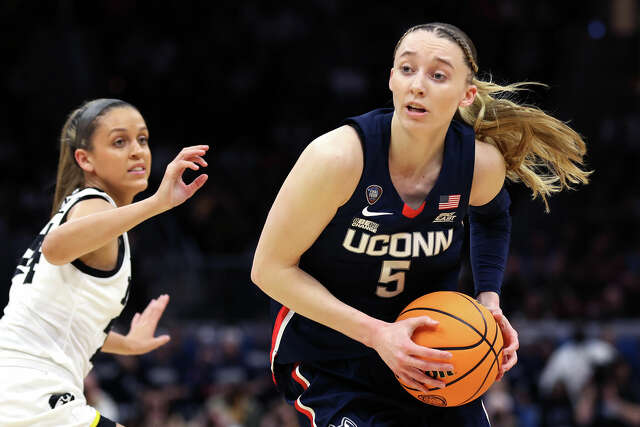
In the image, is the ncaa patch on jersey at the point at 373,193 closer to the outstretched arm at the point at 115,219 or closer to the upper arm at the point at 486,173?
the upper arm at the point at 486,173

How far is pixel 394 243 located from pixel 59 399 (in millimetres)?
1437

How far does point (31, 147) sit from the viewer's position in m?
12.5

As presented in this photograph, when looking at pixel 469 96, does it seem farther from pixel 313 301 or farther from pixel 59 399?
pixel 59 399

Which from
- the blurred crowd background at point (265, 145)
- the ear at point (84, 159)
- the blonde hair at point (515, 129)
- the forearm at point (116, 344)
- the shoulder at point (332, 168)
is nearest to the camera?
the shoulder at point (332, 168)

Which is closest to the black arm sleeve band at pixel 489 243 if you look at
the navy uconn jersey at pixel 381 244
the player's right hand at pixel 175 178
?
the navy uconn jersey at pixel 381 244

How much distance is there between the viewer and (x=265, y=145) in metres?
13.1

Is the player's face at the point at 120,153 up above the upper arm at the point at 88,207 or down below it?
above

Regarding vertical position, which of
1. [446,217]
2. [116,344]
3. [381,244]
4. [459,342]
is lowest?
[116,344]

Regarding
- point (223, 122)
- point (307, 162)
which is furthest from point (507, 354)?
point (223, 122)

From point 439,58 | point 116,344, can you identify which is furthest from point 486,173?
point 116,344

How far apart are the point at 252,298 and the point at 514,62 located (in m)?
6.39

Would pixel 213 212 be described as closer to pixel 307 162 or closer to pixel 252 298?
pixel 252 298

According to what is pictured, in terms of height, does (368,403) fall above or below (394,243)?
below

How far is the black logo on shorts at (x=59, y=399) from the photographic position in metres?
3.17
